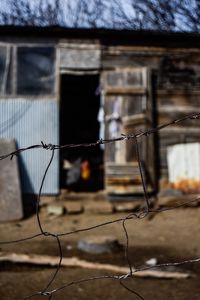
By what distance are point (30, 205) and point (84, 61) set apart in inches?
120

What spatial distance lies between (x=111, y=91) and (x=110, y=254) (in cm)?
421

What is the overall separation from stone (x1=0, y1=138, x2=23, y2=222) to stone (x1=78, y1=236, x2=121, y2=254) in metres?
2.67

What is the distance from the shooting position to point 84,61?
9.63 metres

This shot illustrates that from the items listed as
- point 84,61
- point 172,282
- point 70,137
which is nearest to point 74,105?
point 70,137

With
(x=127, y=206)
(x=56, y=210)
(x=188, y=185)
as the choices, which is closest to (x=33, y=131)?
(x=56, y=210)

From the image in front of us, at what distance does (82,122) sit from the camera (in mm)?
12789

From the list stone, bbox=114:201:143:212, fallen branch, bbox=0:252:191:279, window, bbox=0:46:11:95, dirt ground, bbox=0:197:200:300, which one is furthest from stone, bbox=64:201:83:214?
fallen branch, bbox=0:252:191:279

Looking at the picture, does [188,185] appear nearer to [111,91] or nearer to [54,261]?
[111,91]

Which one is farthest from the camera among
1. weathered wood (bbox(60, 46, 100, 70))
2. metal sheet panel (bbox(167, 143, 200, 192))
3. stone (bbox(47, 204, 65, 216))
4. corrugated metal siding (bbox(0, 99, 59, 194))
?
metal sheet panel (bbox(167, 143, 200, 192))

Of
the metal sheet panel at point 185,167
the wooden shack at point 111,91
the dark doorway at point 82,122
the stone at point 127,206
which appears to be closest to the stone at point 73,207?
the wooden shack at point 111,91

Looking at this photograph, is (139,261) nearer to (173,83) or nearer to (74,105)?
(173,83)

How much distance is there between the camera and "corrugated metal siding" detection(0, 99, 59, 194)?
31.0ft

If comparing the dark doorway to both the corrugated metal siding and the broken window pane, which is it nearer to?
the corrugated metal siding

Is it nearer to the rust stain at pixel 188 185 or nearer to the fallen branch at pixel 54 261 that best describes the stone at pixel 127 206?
the rust stain at pixel 188 185
